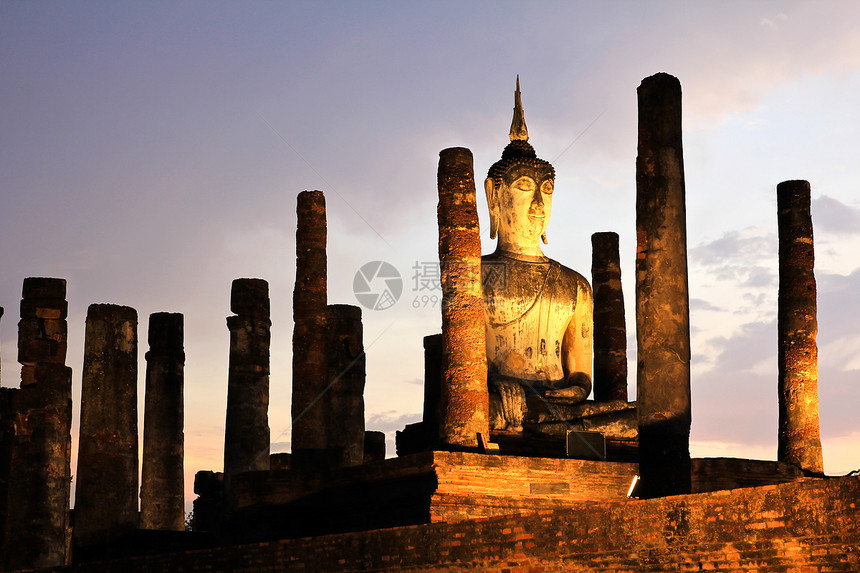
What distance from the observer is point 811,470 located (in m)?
16.0

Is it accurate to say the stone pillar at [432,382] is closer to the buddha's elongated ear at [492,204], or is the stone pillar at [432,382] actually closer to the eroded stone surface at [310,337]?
the eroded stone surface at [310,337]

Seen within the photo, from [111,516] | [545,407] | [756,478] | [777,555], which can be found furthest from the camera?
[111,516]

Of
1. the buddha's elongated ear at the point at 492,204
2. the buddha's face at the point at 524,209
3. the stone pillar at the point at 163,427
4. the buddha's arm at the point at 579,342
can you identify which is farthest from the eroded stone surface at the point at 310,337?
the buddha's arm at the point at 579,342

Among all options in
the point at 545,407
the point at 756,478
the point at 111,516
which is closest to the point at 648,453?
the point at 756,478

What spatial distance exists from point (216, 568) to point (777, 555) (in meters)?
5.77

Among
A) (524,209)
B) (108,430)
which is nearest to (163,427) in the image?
(108,430)

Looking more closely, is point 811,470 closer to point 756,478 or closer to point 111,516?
point 756,478

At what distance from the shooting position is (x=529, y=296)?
16812mm

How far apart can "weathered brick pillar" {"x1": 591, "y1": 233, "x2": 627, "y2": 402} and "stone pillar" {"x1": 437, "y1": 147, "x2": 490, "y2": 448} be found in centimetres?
434

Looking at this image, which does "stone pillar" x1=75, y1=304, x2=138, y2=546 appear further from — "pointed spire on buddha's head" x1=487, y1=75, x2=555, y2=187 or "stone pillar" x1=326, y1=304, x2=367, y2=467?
"pointed spire on buddha's head" x1=487, y1=75, x2=555, y2=187

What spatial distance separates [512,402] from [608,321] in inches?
155

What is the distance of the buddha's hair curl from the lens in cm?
1738

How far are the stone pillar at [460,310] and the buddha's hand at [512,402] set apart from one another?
3.02ft

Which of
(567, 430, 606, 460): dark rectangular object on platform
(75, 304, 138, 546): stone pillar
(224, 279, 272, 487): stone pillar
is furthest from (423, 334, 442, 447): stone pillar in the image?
(75, 304, 138, 546): stone pillar
